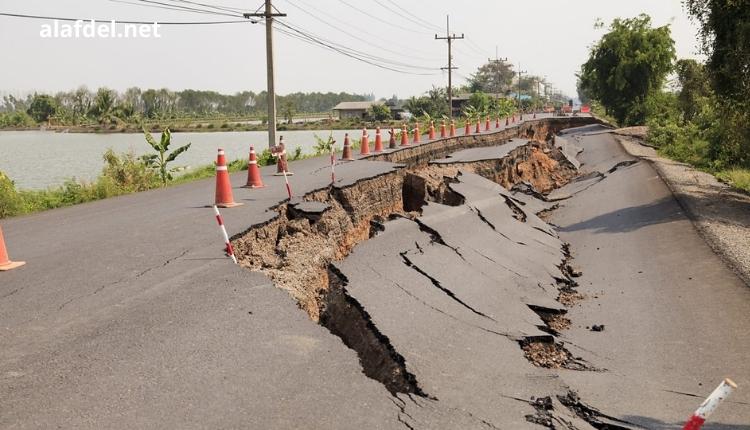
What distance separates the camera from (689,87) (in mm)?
35719

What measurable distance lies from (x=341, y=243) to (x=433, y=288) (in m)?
2.34

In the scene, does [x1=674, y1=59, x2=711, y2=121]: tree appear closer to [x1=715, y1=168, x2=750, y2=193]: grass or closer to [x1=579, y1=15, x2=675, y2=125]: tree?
[x1=579, y1=15, x2=675, y2=125]: tree

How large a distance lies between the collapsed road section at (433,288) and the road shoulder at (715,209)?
2.46 meters

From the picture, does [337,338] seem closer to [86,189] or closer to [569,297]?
[569,297]

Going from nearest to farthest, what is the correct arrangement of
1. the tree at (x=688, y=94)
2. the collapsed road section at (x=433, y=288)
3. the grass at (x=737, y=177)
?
1. the collapsed road section at (x=433, y=288)
2. the grass at (x=737, y=177)
3. the tree at (x=688, y=94)

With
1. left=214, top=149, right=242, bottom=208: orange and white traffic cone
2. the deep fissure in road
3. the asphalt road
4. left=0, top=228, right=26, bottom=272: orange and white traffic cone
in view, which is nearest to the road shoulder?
the asphalt road

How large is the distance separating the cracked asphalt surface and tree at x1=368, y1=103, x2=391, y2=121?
87.5 metres

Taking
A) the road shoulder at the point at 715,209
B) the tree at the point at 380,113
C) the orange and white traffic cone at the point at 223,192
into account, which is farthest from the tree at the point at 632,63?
the tree at the point at 380,113

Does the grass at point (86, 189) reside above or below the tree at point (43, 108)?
below

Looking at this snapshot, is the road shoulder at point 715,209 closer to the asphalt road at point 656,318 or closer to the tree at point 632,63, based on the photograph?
the asphalt road at point 656,318

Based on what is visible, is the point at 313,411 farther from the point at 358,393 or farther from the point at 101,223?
the point at 101,223

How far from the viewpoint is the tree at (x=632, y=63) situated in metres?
44.4

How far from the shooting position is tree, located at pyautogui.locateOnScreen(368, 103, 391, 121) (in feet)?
322

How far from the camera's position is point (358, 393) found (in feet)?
12.8
